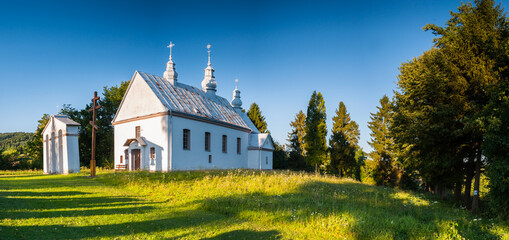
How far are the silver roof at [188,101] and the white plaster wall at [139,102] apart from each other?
1.46 ft

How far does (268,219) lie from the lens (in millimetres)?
8820

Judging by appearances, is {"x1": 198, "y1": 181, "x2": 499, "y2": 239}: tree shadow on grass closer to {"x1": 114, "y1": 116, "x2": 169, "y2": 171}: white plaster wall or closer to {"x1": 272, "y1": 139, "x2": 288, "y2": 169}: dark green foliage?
{"x1": 114, "y1": 116, "x2": 169, "y2": 171}: white plaster wall

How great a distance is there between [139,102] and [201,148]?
6.23m

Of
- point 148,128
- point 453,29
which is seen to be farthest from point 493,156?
→ point 148,128

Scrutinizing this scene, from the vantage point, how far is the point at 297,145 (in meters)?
47.4

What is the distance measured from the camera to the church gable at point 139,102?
75.7ft

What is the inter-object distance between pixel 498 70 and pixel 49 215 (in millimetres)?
17279

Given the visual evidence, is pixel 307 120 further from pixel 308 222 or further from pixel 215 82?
pixel 308 222

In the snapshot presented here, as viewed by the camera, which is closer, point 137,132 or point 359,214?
point 359,214

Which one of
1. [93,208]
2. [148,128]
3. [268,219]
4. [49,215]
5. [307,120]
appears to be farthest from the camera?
[307,120]

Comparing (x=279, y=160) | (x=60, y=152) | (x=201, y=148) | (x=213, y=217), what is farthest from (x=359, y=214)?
(x=279, y=160)

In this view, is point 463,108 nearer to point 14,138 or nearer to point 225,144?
point 225,144

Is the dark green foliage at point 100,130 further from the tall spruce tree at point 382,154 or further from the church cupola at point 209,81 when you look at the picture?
the tall spruce tree at point 382,154

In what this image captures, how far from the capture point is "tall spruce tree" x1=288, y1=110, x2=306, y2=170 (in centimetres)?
4484
